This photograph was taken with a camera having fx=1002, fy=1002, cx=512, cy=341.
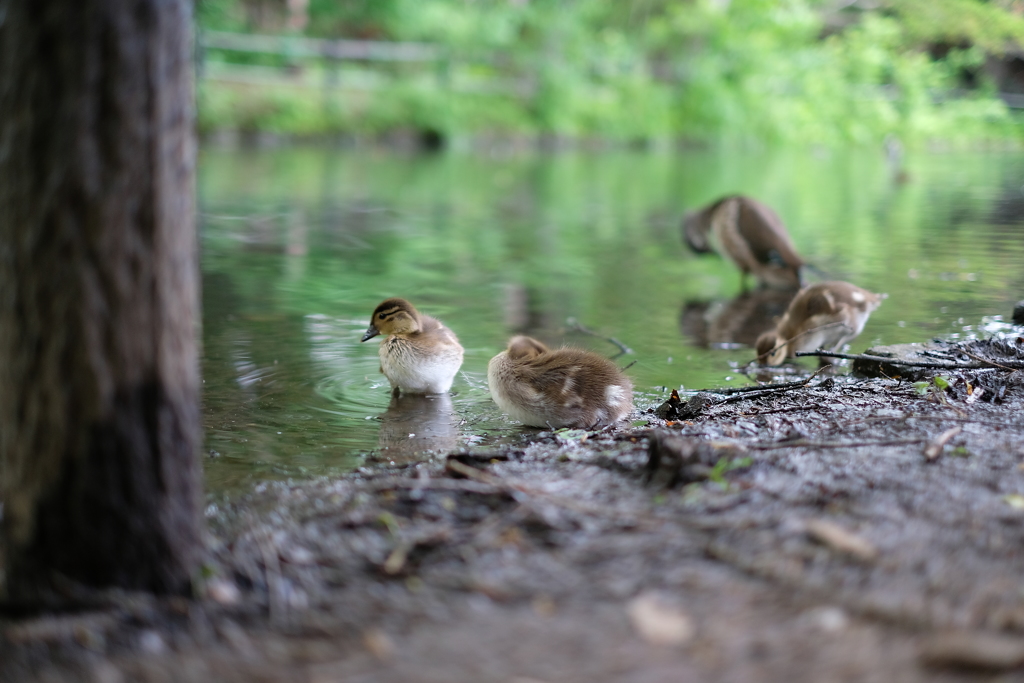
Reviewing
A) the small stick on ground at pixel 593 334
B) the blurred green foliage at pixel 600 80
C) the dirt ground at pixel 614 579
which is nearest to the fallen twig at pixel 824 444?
the dirt ground at pixel 614 579

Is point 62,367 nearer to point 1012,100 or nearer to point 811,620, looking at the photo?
point 811,620

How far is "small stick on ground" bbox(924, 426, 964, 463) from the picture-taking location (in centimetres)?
339

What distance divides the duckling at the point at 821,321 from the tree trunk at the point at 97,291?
172 inches

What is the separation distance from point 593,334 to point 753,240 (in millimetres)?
3278

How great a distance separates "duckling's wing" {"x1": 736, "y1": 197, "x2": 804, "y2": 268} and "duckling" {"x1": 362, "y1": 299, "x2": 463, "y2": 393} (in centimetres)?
448

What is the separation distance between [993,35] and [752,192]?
32.9ft

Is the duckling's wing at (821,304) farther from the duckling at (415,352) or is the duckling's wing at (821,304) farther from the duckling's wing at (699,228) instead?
the duckling's wing at (699,228)

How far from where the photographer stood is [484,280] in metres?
9.04

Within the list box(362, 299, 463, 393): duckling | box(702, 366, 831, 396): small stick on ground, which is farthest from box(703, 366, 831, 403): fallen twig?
box(362, 299, 463, 393): duckling

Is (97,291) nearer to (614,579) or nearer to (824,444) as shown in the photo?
(614,579)

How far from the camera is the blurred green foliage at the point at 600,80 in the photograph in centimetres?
2736

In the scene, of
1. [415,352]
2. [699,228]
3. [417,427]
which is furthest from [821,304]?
[699,228]

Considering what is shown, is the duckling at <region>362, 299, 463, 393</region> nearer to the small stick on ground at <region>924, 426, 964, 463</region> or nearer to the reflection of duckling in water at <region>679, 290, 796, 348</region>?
the reflection of duckling in water at <region>679, 290, 796, 348</region>

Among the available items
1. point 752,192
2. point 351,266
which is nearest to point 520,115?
point 752,192
